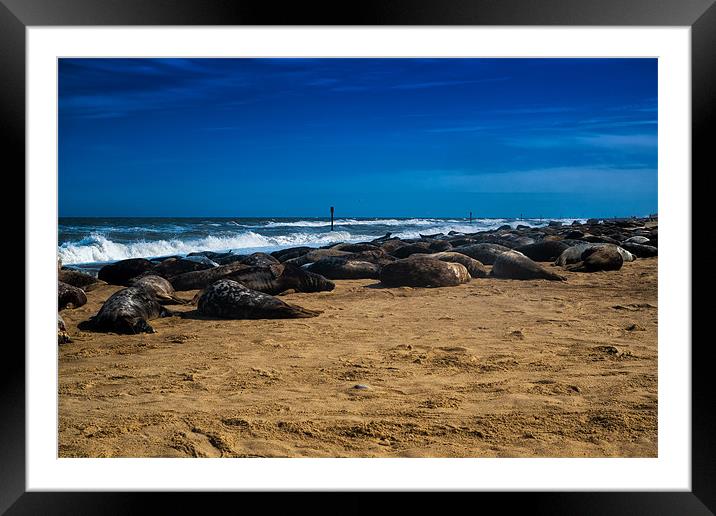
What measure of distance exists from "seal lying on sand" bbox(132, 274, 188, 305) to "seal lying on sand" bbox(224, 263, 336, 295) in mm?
719

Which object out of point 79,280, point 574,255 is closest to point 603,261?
point 574,255

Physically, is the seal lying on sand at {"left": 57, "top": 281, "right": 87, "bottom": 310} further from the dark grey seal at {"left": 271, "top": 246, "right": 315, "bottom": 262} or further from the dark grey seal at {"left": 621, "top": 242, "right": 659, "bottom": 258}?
the dark grey seal at {"left": 621, "top": 242, "right": 659, "bottom": 258}

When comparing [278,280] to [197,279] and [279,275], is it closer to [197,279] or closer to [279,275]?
[279,275]

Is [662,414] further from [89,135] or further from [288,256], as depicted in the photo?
[89,135]

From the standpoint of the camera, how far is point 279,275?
22.8ft

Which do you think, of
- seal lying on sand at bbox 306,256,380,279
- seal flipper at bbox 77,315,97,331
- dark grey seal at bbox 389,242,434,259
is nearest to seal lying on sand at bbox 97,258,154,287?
seal lying on sand at bbox 306,256,380,279

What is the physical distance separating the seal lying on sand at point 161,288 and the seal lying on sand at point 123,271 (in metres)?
1.25

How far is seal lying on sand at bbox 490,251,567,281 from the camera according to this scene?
7754mm

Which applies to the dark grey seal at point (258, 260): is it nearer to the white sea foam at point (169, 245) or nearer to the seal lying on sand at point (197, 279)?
the seal lying on sand at point (197, 279)
